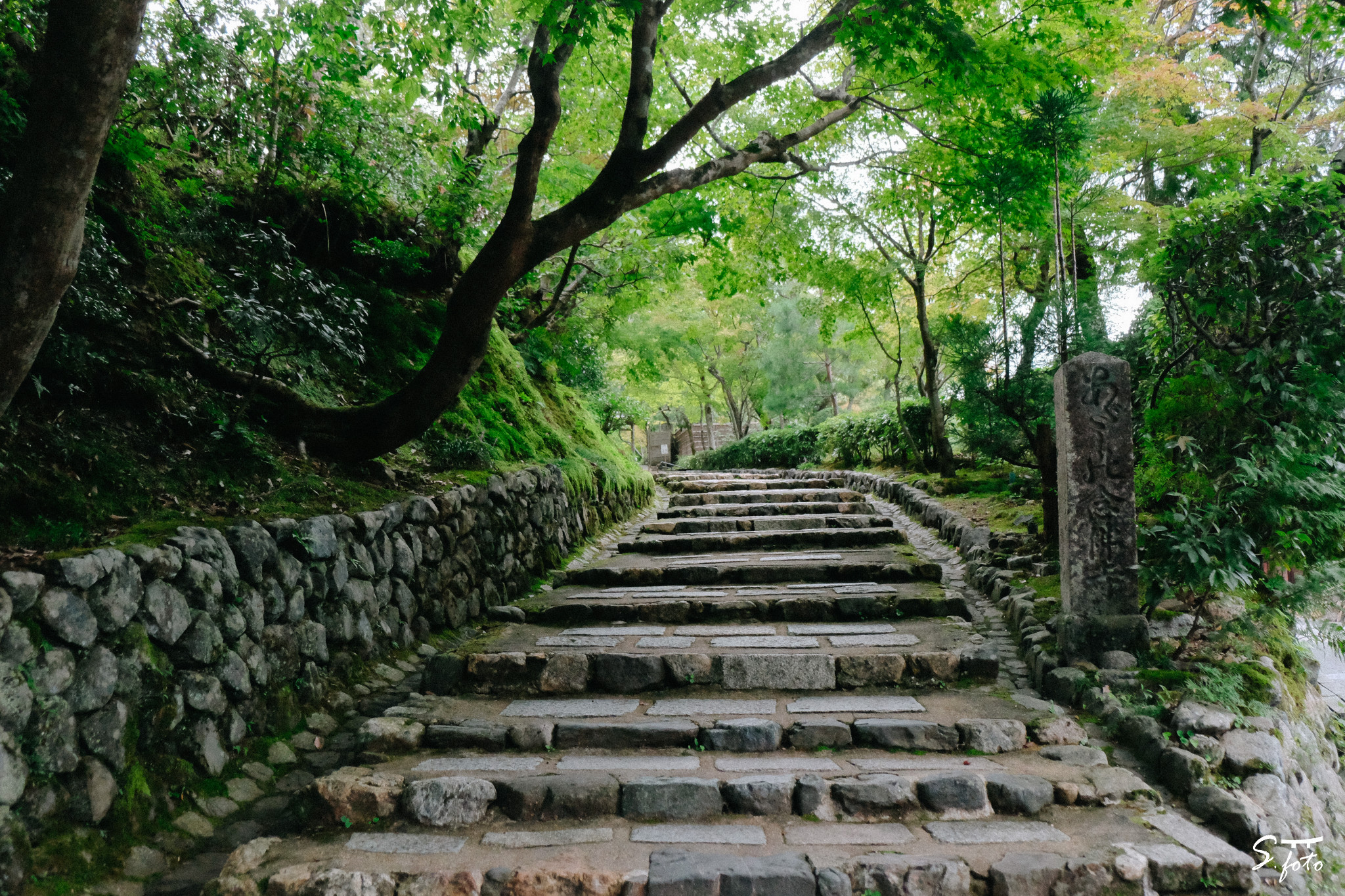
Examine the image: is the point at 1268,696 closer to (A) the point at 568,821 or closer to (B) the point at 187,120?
(A) the point at 568,821

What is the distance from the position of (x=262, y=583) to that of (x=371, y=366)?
337 cm

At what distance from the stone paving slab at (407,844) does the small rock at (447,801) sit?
Result: 10 cm

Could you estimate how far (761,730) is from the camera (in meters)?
3.93

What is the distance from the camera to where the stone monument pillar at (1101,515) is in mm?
4395

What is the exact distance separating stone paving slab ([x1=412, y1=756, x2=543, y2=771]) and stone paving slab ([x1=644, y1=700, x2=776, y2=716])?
2.66ft

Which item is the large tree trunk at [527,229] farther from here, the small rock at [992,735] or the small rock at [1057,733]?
the small rock at [1057,733]

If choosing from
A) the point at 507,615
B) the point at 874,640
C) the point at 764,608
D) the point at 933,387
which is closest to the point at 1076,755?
the point at 874,640

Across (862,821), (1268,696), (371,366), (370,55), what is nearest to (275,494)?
Result: (371,366)

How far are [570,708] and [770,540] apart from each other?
15.5 feet


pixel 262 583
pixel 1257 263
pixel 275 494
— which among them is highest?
pixel 1257 263

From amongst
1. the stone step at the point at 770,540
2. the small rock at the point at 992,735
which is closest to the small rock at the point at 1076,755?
the small rock at the point at 992,735

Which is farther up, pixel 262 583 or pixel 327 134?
pixel 327 134

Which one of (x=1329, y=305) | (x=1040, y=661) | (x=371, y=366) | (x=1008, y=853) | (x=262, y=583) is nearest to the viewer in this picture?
(x=1008, y=853)

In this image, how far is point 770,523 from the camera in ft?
31.4
